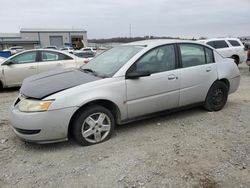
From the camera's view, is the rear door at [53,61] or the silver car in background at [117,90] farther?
the rear door at [53,61]

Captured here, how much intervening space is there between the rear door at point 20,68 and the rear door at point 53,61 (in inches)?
8.6

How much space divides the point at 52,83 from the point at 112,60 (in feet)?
3.79

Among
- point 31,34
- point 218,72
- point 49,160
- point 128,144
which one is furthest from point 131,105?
point 31,34

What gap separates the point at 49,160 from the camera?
10.9 ft

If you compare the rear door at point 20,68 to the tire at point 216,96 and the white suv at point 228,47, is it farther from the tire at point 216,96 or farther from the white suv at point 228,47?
the white suv at point 228,47

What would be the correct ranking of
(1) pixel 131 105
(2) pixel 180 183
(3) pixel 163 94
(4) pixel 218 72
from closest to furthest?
(2) pixel 180 183, (1) pixel 131 105, (3) pixel 163 94, (4) pixel 218 72

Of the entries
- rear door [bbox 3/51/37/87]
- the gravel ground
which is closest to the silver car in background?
the gravel ground

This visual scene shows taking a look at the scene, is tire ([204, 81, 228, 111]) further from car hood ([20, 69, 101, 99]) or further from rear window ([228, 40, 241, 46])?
rear window ([228, 40, 241, 46])

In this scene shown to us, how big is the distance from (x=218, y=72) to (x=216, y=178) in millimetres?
2709

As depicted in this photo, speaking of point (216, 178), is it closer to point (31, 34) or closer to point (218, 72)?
point (218, 72)

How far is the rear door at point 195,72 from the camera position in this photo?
4543 millimetres

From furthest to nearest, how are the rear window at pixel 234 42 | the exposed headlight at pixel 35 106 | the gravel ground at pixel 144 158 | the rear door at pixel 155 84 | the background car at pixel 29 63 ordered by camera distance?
1. the rear window at pixel 234 42
2. the background car at pixel 29 63
3. the rear door at pixel 155 84
4. the exposed headlight at pixel 35 106
5. the gravel ground at pixel 144 158

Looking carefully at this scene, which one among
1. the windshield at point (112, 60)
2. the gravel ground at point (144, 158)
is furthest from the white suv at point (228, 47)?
the windshield at point (112, 60)

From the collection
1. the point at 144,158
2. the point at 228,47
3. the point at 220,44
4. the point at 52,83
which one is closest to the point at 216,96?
the point at 144,158
